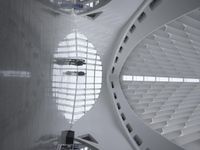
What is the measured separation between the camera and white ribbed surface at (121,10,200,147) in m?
20.5

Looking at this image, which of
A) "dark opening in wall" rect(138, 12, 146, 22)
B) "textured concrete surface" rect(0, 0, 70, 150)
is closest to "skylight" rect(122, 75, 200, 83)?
"dark opening in wall" rect(138, 12, 146, 22)

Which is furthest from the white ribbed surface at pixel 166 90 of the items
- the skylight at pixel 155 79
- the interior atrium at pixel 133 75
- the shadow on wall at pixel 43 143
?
the shadow on wall at pixel 43 143

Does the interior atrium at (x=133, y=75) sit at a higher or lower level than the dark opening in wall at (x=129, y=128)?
higher

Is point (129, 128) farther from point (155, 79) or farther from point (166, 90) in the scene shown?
point (166, 90)

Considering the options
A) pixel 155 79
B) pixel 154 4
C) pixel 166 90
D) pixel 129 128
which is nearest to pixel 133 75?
pixel 155 79

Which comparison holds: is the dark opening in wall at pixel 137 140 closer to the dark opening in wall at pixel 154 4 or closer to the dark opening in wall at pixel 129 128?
the dark opening in wall at pixel 129 128

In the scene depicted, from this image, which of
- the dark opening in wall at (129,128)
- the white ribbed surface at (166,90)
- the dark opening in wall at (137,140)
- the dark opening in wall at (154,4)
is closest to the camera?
the dark opening in wall at (154,4)

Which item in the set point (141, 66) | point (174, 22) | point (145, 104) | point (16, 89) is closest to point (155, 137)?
point (145, 104)

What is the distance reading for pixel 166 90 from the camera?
79.8 feet

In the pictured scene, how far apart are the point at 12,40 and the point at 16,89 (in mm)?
603

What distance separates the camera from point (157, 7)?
1541 centimetres

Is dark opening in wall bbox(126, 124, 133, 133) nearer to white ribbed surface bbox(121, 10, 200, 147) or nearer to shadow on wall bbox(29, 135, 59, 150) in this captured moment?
white ribbed surface bbox(121, 10, 200, 147)

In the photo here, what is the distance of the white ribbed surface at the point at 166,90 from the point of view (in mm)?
20484

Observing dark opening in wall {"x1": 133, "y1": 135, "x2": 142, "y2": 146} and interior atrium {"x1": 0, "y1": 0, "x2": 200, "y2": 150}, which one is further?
dark opening in wall {"x1": 133, "y1": 135, "x2": 142, "y2": 146}
